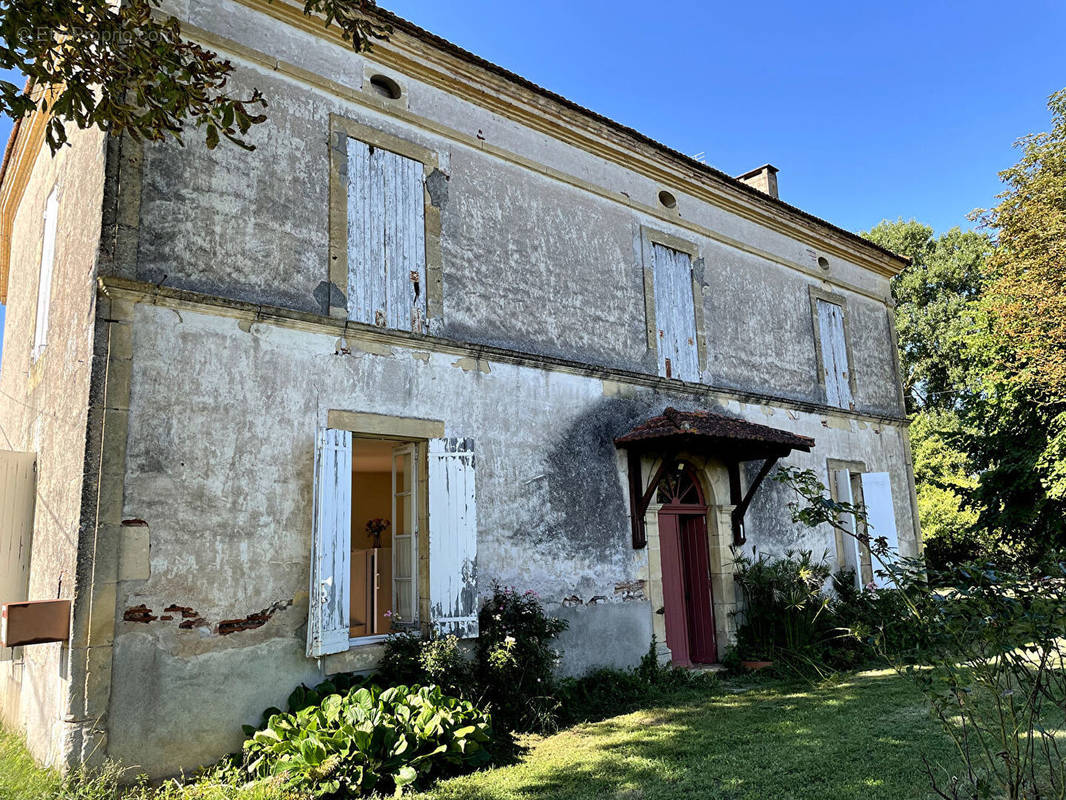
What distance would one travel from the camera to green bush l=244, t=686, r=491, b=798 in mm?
4801

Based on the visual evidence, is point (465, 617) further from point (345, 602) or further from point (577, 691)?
point (577, 691)

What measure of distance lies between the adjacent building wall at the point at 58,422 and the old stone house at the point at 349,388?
0.05 m

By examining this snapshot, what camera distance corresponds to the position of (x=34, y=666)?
5.92 metres

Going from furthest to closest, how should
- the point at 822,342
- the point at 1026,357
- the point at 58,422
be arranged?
1. the point at 1026,357
2. the point at 822,342
3. the point at 58,422

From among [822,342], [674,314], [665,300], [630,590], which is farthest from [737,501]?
[822,342]

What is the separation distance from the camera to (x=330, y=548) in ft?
20.0

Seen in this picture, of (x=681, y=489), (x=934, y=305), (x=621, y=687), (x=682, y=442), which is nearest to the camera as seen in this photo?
(x=621, y=687)

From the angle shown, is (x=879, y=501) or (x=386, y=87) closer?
(x=386, y=87)

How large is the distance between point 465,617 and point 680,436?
3135mm

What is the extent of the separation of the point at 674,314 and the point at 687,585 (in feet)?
11.8

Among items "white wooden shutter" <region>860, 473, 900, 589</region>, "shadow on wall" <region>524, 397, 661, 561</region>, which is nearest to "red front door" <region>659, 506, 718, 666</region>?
"shadow on wall" <region>524, 397, 661, 561</region>

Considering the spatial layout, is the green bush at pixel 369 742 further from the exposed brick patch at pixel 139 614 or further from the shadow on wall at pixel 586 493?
the shadow on wall at pixel 586 493

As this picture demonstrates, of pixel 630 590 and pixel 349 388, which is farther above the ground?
pixel 349 388

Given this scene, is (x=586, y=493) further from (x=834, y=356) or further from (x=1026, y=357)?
(x=1026, y=357)
